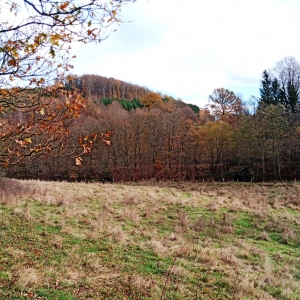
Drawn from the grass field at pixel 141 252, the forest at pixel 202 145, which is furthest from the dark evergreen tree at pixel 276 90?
the grass field at pixel 141 252

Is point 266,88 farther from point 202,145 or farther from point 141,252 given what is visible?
point 141,252

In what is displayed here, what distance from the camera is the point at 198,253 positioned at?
22.4 feet

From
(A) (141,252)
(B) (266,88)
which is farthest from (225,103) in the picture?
(A) (141,252)

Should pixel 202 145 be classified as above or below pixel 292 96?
below

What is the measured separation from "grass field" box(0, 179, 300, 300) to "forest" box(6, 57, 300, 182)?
2035 centimetres

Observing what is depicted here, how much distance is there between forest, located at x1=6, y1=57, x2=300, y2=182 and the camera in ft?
102

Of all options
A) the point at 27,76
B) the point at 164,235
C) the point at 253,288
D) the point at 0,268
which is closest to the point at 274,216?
the point at 164,235

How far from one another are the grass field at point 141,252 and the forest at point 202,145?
66.8 feet

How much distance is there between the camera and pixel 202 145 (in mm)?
39844

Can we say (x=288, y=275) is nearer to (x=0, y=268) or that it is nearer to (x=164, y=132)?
(x=0, y=268)

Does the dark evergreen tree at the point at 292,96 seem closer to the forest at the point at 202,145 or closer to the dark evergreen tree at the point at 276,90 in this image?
the forest at the point at 202,145

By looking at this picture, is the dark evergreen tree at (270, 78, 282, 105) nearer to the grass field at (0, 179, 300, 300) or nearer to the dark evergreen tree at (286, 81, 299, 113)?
the dark evergreen tree at (286, 81, 299, 113)

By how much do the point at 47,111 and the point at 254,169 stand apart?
109 ft

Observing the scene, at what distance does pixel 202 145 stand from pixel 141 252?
112ft
